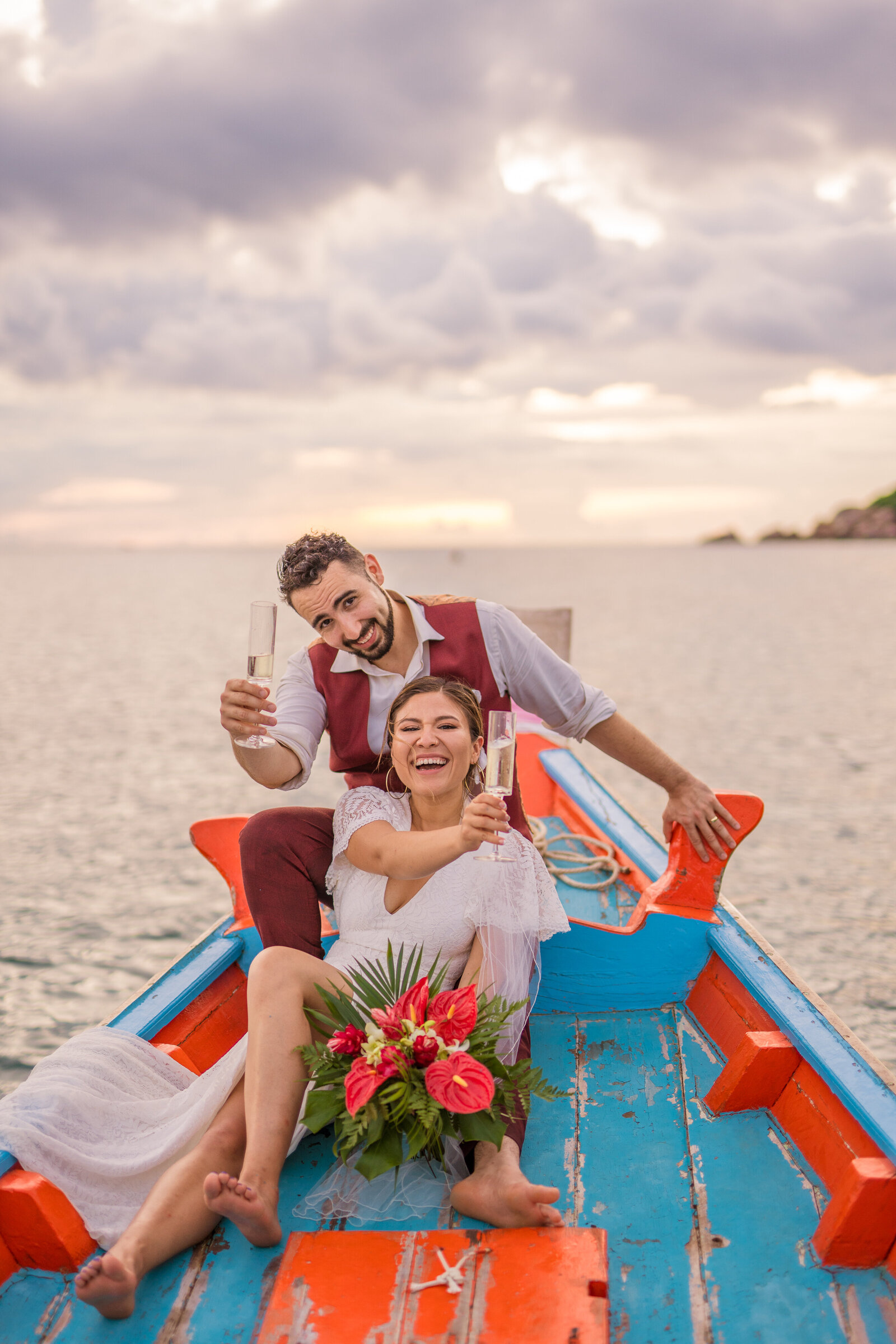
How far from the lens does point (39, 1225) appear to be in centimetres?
193

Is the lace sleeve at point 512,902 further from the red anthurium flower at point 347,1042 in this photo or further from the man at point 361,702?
the red anthurium flower at point 347,1042

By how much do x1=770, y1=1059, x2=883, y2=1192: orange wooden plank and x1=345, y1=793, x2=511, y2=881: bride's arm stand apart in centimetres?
103

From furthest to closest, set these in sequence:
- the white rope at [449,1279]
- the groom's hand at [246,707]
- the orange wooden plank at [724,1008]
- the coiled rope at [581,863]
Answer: the coiled rope at [581,863]
the orange wooden plank at [724,1008]
the groom's hand at [246,707]
the white rope at [449,1279]

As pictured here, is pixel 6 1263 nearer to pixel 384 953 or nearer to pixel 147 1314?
pixel 147 1314

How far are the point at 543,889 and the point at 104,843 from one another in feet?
28.2

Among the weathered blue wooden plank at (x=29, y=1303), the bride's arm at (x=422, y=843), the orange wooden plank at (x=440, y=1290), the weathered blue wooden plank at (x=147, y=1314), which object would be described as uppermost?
the bride's arm at (x=422, y=843)

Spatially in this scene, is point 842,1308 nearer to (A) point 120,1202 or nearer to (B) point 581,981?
(B) point 581,981

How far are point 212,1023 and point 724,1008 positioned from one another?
1.60 m

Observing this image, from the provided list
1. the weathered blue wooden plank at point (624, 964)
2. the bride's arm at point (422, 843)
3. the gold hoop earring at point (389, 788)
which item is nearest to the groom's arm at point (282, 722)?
the gold hoop earring at point (389, 788)

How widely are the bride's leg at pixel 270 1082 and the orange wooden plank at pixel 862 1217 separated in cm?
117

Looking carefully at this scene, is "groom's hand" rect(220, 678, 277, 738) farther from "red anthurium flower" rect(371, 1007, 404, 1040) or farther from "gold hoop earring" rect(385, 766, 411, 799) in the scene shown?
"red anthurium flower" rect(371, 1007, 404, 1040)

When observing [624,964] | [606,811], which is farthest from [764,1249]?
[606,811]

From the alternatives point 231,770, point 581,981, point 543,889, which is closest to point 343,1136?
point 543,889

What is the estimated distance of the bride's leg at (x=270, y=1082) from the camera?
6.19 ft
